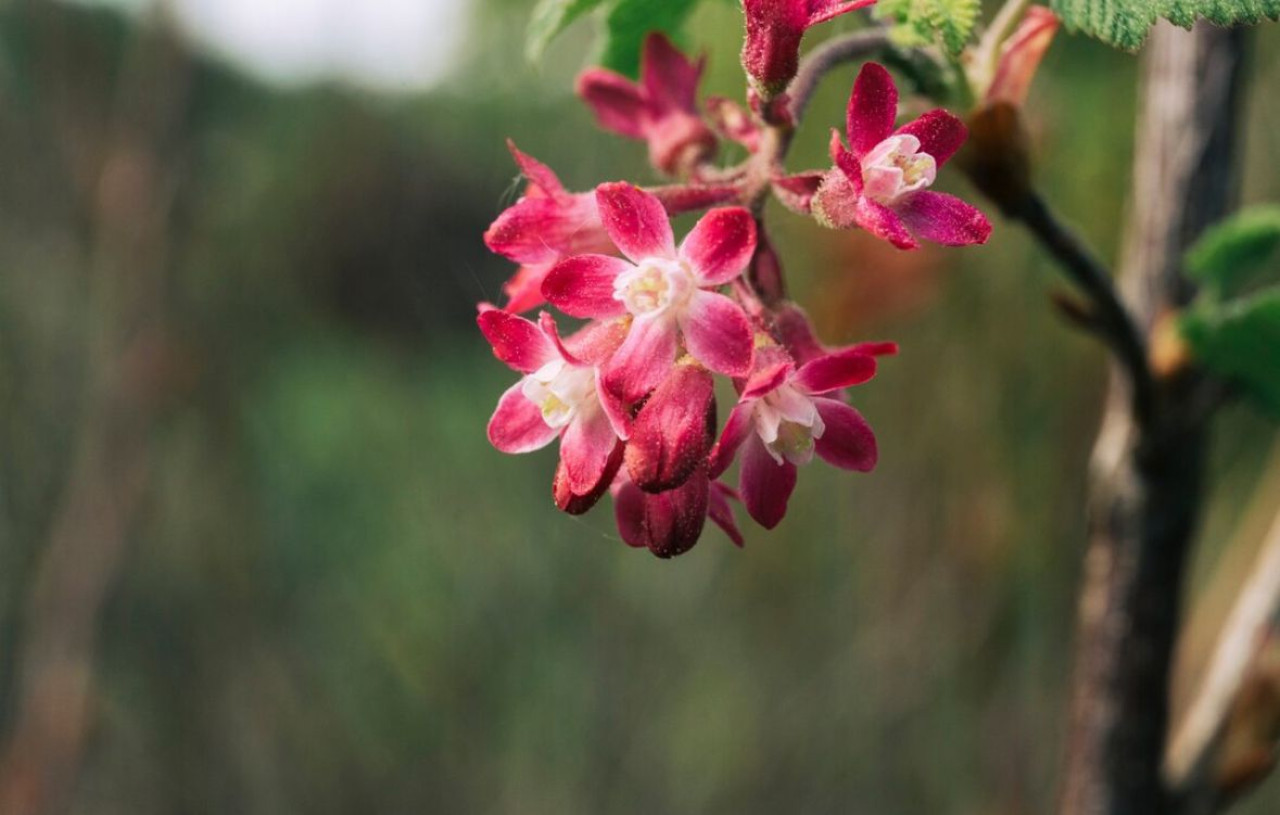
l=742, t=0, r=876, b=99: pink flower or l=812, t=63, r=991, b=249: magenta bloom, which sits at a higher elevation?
l=742, t=0, r=876, b=99: pink flower

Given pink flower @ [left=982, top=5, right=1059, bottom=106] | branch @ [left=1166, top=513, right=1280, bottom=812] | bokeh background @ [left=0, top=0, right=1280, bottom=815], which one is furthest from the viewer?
bokeh background @ [left=0, top=0, right=1280, bottom=815]

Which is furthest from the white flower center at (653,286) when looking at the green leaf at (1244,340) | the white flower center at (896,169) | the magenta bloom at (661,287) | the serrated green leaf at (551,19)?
the green leaf at (1244,340)

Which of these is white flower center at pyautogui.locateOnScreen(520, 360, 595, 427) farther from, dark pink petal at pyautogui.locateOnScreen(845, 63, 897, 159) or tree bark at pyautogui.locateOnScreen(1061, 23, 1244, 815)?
tree bark at pyautogui.locateOnScreen(1061, 23, 1244, 815)

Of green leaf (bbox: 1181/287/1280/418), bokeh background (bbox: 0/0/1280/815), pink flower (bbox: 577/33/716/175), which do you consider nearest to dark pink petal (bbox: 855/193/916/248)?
pink flower (bbox: 577/33/716/175)

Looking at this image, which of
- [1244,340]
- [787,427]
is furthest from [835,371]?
[1244,340]

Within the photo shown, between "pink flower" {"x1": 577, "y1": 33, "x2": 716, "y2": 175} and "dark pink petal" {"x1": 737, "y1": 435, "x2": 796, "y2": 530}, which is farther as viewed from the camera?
"pink flower" {"x1": 577, "y1": 33, "x2": 716, "y2": 175}

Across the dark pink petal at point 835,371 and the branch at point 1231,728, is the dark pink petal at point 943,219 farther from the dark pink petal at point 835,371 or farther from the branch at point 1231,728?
the branch at point 1231,728

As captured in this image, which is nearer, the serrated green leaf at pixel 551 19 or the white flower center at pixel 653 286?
the white flower center at pixel 653 286
